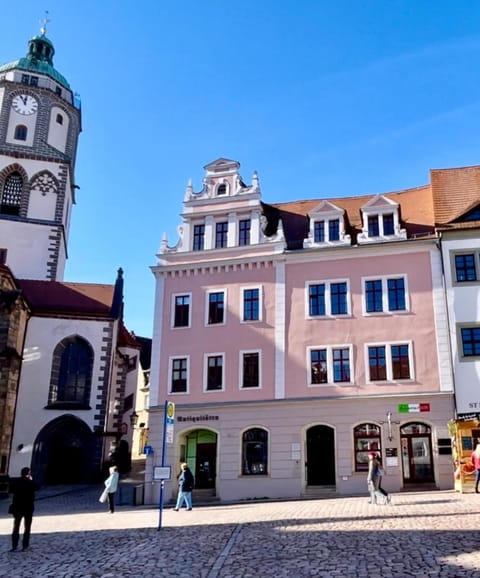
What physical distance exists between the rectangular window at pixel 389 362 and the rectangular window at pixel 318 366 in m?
1.94

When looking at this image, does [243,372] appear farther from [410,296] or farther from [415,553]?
[415,553]

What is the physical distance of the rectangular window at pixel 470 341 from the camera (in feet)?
82.0

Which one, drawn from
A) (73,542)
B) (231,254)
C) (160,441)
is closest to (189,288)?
(231,254)

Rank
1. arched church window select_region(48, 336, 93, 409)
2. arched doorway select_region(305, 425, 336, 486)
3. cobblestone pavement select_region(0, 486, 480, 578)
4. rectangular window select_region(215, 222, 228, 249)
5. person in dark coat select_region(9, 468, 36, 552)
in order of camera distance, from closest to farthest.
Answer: cobblestone pavement select_region(0, 486, 480, 578)
person in dark coat select_region(9, 468, 36, 552)
arched doorway select_region(305, 425, 336, 486)
rectangular window select_region(215, 222, 228, 249)
arched church window select_region(48, 336, 93, 409)

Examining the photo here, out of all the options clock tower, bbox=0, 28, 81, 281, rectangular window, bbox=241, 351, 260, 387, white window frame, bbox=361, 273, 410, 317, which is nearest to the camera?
white window frame, bbox=361, 273, 410, 317

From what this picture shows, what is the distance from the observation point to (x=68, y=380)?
117ft

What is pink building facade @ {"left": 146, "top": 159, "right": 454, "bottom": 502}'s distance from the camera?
25.3 meters

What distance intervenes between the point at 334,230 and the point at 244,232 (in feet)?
14.6

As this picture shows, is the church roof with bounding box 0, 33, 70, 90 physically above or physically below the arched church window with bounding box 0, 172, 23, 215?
above

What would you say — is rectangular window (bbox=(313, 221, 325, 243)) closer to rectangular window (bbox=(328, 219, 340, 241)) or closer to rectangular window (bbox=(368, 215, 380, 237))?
rectangular window (bbox=(328, 219, 340, 241))

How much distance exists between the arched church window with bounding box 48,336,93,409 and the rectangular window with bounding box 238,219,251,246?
1254 cm

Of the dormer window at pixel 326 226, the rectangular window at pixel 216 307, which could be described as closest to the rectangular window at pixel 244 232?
the rectangular window at pixel 216 307

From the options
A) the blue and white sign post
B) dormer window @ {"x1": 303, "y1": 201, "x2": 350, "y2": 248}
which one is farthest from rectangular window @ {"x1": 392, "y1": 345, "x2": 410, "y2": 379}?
the blue and white sign post

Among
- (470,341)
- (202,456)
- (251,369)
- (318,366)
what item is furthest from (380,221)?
(202,456)
